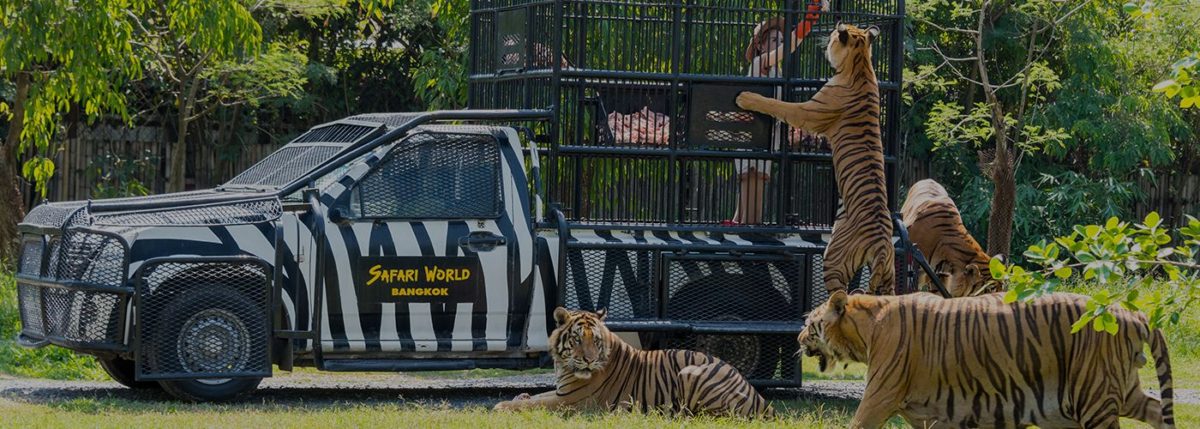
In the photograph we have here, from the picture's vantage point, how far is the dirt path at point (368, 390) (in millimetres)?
9727

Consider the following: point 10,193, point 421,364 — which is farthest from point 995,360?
point 10,193

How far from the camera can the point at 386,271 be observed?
30.9 ft

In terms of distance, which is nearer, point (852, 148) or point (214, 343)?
point (214, 343)

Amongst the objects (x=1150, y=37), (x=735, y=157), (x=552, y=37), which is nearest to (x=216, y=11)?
(x=552, y=37)

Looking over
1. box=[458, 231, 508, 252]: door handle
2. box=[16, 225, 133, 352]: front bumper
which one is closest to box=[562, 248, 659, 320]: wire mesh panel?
box=[458, 231, 508, 252]: door handle

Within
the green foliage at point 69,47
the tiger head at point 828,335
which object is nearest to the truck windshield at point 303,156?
the tiger head at point 828,335

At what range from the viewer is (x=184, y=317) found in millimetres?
9117

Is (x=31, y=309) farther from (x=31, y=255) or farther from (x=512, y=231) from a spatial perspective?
(x=512, y=231)

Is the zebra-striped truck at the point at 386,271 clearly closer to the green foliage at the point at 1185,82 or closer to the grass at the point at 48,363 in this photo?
the grass at the point at 48,363

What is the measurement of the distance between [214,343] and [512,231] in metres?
1.80

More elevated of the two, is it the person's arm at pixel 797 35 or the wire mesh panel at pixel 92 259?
the person's arm at pixel 797 35

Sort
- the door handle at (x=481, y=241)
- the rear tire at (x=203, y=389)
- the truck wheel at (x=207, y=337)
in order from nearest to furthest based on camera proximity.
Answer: the truck wheel at (x=207, y=337), the rear tire at (x=203, y=389), the door handle at (x=481, y=241)

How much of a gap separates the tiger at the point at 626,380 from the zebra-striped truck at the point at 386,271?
0.57m

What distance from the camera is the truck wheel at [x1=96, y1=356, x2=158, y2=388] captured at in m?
9.90
